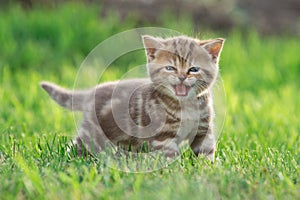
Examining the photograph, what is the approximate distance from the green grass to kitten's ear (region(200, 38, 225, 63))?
737 mm

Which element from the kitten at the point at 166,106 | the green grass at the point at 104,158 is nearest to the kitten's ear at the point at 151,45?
the kitten at the point at 166,106

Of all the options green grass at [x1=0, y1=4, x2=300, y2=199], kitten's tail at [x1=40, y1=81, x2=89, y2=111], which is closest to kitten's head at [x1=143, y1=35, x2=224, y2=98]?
green grass at [x1=0, y1=4, x2=300, y2=199]

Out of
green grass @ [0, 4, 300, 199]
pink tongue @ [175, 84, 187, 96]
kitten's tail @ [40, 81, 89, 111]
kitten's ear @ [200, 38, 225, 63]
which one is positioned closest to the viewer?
green grass @ [0, 4, 300, 199]

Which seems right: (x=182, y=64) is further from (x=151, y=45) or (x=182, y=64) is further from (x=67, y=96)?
(x=67, y=96)

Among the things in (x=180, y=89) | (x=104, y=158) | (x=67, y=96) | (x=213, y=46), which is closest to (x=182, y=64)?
(x=180, y=89)

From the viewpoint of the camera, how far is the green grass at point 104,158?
3.75 meters

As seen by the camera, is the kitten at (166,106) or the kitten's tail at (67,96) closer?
the kitten at (166,106)

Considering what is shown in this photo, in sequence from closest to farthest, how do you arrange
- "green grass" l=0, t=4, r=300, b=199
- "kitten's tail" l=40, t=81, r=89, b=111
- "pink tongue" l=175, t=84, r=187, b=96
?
"green grass" l=0, t=4, r=300, b=199, "pink tongue" l=175, t=84, r=187, b=96, "kitten's tail" l=40, t=81, r=89, b=111

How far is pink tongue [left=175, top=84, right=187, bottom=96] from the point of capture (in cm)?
448

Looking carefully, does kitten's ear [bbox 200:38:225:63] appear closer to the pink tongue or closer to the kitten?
the kitten

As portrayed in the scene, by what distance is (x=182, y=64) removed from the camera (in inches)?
177

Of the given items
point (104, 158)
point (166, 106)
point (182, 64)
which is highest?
point (182, 64)

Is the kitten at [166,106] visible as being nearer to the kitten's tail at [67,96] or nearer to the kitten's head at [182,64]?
the kitten's head at [182,64]

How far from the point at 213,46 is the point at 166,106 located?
21.3 inches
